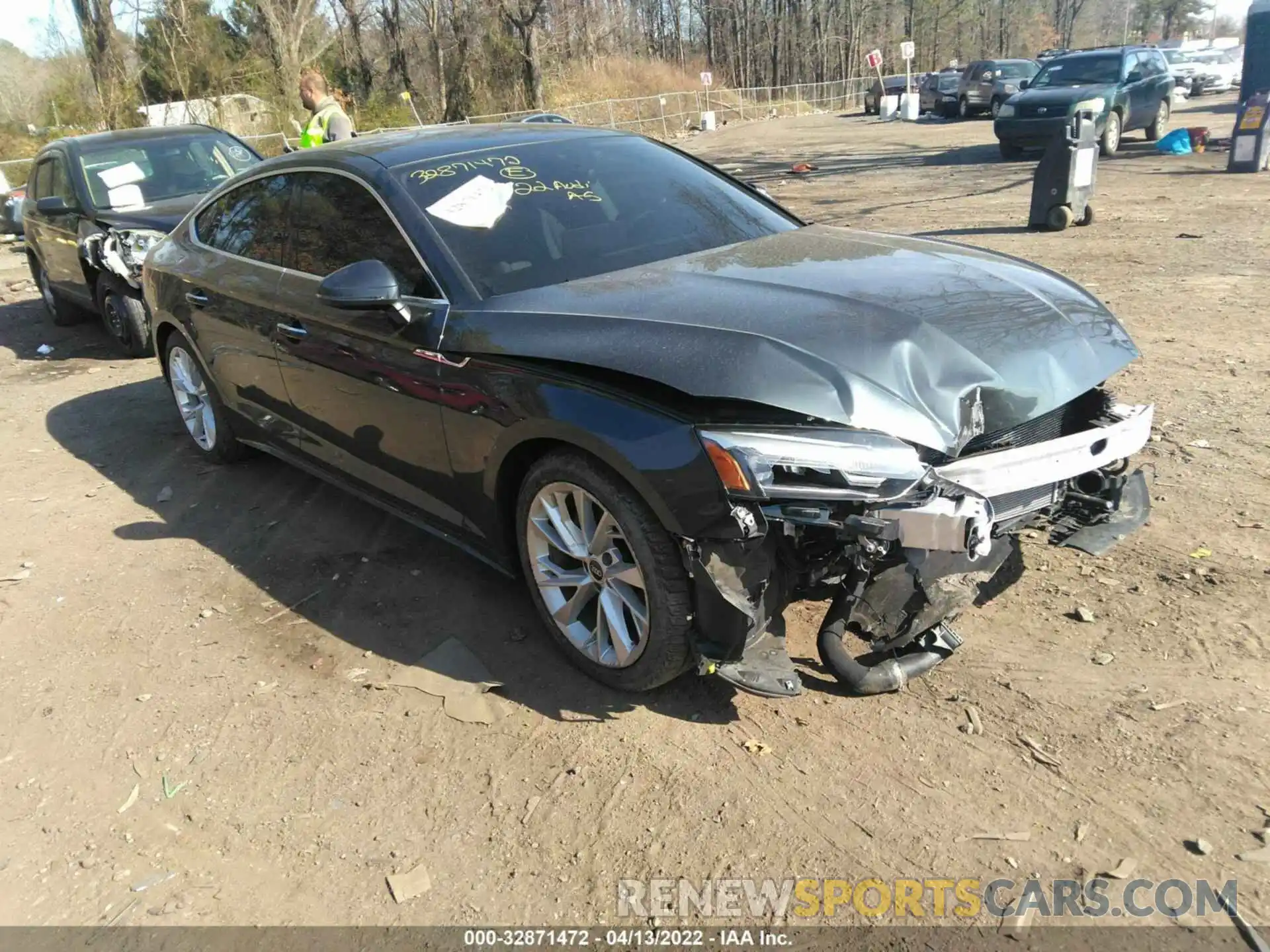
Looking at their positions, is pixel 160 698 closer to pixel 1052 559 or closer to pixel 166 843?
pixel 166 843

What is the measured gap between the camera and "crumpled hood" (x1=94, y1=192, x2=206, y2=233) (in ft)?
26.9

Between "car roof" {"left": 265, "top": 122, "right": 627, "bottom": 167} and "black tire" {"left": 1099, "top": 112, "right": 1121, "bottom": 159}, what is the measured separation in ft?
50.7

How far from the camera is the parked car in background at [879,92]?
141 feet

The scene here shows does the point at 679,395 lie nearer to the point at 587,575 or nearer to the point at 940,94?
the point at 587,575

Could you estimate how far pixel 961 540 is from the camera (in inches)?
104

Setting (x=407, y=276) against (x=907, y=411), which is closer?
(x=907, y=411)

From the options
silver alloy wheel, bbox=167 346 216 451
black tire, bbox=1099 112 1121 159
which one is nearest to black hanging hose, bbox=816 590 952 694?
silver alloy wheel, bbox=167 346 216 451

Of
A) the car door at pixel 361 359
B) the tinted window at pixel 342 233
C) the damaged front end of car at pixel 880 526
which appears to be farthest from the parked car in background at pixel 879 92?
the damaged front end of car at pixel 880 526

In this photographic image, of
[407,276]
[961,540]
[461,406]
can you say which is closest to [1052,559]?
[961,540]

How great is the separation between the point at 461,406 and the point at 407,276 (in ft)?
1.96

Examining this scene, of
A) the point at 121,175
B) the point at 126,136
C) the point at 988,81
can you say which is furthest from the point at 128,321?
the point at 988,81

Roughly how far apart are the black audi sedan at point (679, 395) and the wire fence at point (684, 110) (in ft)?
70.2

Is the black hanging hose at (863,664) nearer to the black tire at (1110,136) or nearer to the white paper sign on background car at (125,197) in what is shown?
the white paper sign on background car at (125,197)

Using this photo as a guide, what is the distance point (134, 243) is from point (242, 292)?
4337 mm
